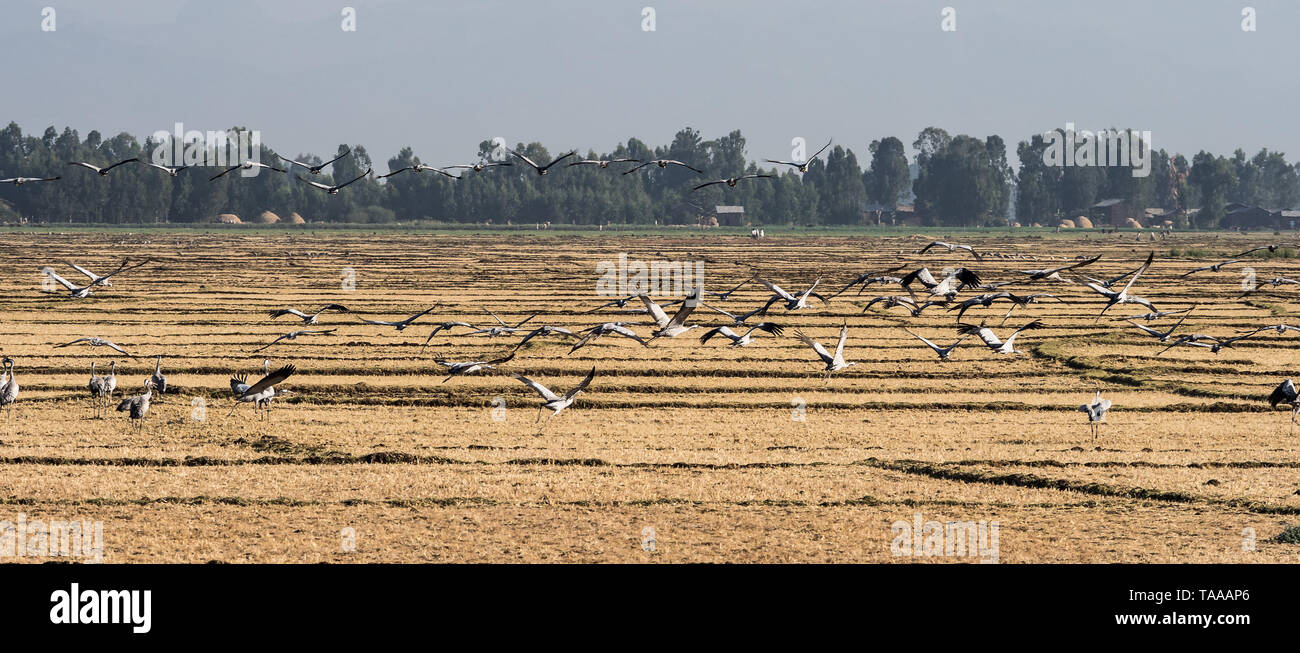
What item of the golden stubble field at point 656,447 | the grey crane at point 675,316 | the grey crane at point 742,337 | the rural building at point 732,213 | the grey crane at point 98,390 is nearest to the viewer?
the golden stubble field at point 656,447

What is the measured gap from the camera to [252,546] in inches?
649

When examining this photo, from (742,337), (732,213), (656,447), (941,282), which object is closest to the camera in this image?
(941,282)

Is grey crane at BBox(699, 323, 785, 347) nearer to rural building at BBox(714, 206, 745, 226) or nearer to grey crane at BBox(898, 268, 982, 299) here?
grey crane at BBox(898, 268, 982, 299)

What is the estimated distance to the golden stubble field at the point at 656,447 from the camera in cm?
1709

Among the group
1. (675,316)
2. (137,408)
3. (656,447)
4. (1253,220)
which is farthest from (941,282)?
(1253,220)

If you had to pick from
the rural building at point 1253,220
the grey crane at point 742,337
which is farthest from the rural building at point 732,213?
the grey crane at point 742,337

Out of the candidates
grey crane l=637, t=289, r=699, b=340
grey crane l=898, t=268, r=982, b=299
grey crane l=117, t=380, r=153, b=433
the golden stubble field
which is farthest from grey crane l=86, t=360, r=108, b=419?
grey crane l=898, t=268, r=982, b=299

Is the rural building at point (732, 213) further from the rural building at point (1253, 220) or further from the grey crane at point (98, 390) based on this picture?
the grey crane at point (98, 390)

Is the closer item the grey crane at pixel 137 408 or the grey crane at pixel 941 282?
the grey crane at pixel 941 282

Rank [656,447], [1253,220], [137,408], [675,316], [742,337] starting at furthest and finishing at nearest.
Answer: [1253,220], [137,408], [656,447], [742,337], [675,316]

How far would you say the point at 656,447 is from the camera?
23297mm

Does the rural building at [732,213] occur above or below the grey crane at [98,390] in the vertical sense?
above

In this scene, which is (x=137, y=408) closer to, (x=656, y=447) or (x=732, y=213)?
(x=656, y=447)

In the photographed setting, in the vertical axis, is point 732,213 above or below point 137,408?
above
